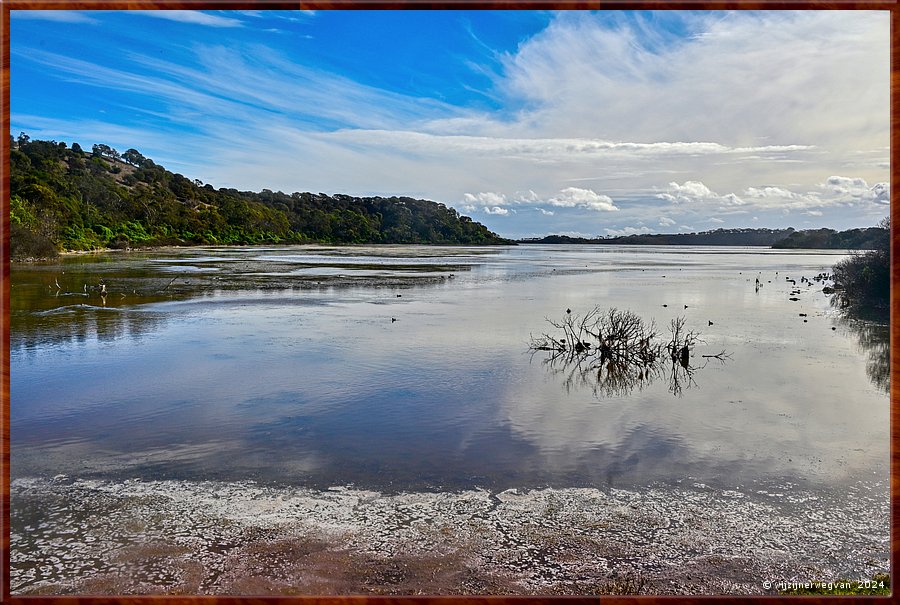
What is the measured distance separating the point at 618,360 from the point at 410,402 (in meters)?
4.39

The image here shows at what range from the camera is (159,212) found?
→ 61.7m

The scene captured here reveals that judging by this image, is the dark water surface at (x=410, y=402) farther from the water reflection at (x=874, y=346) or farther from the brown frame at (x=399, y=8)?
the brown frame at (x=399, y=8)

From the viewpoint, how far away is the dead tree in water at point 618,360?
961cm

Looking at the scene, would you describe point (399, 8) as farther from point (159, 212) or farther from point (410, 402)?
point (159, 212)

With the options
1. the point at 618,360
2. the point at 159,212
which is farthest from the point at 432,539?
the point at 159,212

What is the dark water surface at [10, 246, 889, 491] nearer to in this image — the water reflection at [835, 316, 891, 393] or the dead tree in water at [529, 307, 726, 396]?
the water reflection at [835, 316, 891, 393]

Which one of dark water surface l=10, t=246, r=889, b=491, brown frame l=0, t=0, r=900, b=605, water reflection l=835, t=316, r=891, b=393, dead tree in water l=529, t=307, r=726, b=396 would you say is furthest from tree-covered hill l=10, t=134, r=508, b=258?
water reflection l=835, t=316, r=891, b=393

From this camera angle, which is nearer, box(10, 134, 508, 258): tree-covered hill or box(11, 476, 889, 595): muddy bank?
box(11, 476, 889, 595): muddy bank

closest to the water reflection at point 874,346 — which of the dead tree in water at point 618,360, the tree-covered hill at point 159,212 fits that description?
the dead tree in water at point 618,360

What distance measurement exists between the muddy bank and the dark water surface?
372mm

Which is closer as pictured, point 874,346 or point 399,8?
point 399,8

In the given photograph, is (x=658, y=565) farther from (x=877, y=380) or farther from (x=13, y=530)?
(x=877, y=380)

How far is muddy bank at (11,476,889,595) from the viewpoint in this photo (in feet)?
13.0

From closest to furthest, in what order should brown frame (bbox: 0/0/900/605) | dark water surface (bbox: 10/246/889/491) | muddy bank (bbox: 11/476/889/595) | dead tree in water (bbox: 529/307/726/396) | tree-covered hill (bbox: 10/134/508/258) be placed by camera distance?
brown frame (bbox: 0/0/900/605) → muddy bank (bbox: 11/476/889/595) → dark water surface (bbox: 10/246/889/491) → dead tree in water (bbox: 529/307/726/396) → tree-covered hill (bbox: 10/134/508/258)
